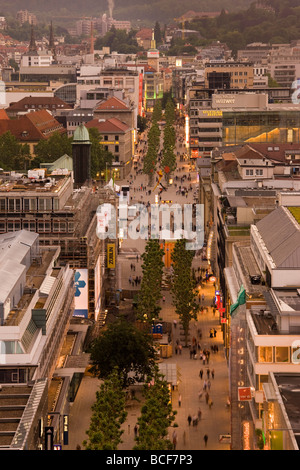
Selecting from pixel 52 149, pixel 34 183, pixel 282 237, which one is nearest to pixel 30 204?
pixel 34 183

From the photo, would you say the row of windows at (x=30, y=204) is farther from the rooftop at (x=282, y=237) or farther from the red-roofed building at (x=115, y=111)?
the red-roofed building at (x=115, y=111)

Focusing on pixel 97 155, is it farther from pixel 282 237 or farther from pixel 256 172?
pixel 282 237

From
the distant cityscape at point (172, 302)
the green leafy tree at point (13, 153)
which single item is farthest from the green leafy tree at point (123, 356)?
the green leafy tree at point (13, 153)
